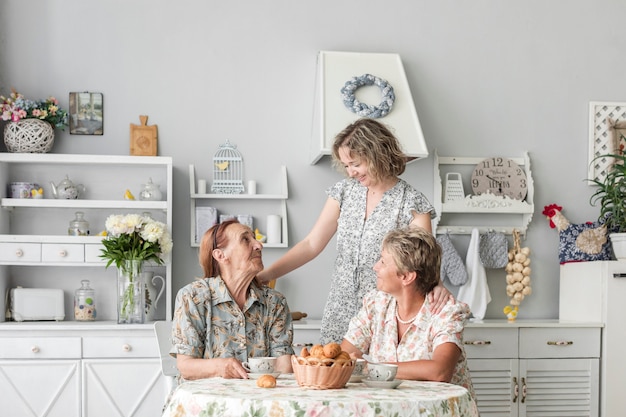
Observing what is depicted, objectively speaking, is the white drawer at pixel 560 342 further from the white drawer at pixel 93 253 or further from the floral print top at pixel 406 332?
the white drawer at pixel 93 253

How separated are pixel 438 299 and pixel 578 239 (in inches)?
87.4

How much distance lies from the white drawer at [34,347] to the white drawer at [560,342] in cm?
222

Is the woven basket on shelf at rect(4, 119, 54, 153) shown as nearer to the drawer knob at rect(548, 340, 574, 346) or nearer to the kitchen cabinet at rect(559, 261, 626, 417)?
the drawer knob at rect(548, 340, 574, 346)

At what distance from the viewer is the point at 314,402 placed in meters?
1.88

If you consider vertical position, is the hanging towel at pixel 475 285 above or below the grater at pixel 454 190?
below

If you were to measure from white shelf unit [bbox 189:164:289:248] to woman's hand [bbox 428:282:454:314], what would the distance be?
190 cm

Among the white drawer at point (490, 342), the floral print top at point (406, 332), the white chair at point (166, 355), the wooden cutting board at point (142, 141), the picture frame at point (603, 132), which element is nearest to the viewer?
the floral print top at point (406, 332)

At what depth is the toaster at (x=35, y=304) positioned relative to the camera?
13.5 feet

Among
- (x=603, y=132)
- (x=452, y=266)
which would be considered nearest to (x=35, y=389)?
(x=452, y=266)

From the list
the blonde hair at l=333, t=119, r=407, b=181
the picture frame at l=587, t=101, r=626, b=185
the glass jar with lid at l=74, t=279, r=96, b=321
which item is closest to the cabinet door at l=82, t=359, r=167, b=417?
the glass jar with lid at l=74, t=279, r=96, b=321

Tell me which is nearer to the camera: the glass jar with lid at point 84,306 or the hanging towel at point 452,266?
the glass jar with lid at point 84,306

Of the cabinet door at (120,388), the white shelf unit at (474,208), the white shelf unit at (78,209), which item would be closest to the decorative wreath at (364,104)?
the white shelf unit at (474,208)

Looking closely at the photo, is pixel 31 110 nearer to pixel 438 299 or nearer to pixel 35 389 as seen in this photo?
pixel 35 389

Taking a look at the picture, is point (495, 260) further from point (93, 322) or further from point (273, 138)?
point (93, 322)
